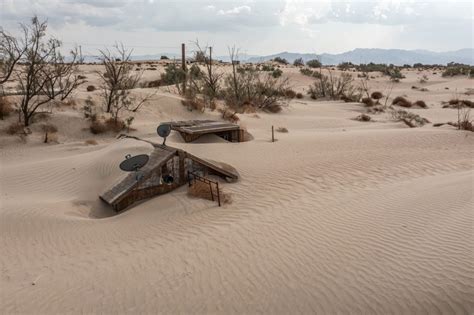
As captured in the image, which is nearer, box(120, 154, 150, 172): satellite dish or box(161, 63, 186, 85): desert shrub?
box(120, 154, 150, 172): satellite dish

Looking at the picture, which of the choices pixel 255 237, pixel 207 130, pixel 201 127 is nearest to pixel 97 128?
pixel 201 127

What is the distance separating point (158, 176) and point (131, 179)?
0.62 meters

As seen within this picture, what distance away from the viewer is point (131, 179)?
8789mm

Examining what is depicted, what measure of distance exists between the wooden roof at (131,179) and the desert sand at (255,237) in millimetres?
312

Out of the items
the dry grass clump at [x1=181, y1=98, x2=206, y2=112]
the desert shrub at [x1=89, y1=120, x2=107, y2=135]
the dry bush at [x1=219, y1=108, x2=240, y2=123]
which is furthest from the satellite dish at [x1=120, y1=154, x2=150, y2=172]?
the dry grass clump at [x1=181, y1=98, x2=206, y2=112]

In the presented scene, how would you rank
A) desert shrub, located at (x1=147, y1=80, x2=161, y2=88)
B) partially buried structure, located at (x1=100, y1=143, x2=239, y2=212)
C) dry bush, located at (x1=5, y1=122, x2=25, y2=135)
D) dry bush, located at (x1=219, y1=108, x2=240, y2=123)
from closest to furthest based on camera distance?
partially buried structure, located at (x1=100, y1=143, x2=239, y2=212), dry bush, located at (x1=5, y1=122, x2=25, y2=135), dry bush, located at (x1=219, y1=108, x2=240, y2=123), desert shrub, located at (x1=147, y1=80, x2=161, y2=88)

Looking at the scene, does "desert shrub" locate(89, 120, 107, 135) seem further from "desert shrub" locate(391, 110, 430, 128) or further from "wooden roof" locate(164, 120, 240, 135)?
"desert shrub" locate(391, 110, 430, 128)

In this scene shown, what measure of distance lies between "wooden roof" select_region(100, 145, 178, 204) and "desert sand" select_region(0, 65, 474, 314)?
312 mm

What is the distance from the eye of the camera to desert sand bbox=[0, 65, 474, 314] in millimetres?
4793

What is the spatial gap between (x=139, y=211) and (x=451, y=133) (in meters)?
12.4

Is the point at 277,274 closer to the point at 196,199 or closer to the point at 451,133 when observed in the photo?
the point at 196,199

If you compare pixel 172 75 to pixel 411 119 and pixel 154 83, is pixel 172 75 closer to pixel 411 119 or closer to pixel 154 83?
pixel 154 83

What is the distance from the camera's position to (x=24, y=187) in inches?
380

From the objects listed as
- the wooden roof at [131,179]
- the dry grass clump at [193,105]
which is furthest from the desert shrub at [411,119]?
the wooden roof at [131,179]
